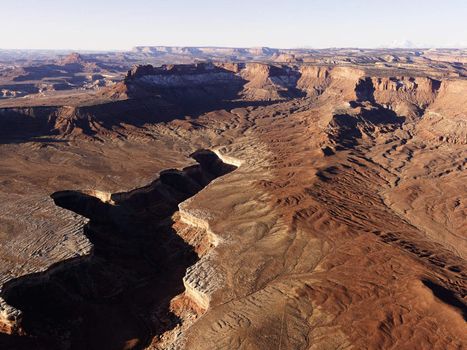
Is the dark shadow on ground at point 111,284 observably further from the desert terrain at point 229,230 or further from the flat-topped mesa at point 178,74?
the flat-topped mesa at point 178,74

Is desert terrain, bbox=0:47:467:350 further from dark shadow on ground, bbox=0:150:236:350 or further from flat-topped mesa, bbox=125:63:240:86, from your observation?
flat-topped mesa, bbox=125:63:240:86

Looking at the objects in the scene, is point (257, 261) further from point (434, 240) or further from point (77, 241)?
point (434, 240)

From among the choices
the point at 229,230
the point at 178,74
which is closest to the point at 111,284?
the point at 229,230

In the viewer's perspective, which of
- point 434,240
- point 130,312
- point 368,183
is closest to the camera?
point 130,312

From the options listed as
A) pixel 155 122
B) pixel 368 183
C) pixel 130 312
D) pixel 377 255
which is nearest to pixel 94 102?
A: pixel 155 122

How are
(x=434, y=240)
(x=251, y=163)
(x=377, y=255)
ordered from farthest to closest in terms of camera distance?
(x=251, y=163)
(x=434, y=240)
(x=377, y=255)

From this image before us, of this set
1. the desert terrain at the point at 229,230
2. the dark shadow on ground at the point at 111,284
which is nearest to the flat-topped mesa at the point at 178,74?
the desert terrain at the point at 229,230

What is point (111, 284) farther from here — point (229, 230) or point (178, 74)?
point (178, 74)

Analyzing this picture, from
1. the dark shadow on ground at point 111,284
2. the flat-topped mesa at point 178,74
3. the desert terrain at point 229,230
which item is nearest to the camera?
the desert terrain at point 229,230
